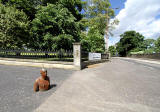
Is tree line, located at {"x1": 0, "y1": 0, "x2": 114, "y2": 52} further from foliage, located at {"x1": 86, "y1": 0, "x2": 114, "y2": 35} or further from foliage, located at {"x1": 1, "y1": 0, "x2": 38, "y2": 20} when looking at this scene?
foliage, located at {"x1": 86, "y1": 0, "x2": 114, "y2": 35}

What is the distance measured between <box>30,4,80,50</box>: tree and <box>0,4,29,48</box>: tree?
1434 mm

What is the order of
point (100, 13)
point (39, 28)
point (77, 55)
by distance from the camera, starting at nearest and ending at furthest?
point (77, 55) < point (39, 28) < point (100, 13)

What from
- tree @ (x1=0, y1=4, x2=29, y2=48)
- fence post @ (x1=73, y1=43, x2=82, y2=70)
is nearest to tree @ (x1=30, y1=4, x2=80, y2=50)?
tree @ (x1=0, y1=4, x2=29, y2=48)

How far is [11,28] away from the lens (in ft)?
28.7

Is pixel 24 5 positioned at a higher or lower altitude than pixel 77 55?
higher

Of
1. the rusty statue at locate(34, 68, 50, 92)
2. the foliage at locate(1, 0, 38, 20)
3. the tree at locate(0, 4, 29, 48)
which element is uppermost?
the foliage at locate(1, 0, 38, 20)

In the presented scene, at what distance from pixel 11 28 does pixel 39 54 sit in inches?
190

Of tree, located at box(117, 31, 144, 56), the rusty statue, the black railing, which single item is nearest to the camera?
the rusty statue

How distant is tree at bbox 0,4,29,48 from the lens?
8.41m

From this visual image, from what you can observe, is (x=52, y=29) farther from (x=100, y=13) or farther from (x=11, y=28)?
(x=100, y=13)

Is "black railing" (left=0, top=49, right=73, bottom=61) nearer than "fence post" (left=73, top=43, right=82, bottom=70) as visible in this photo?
No

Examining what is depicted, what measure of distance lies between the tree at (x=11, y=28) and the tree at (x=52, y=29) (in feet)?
4.71

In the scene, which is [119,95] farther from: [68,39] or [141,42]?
[141,42]

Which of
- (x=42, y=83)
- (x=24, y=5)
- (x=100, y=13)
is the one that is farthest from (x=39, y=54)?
(x=100, y=13)
